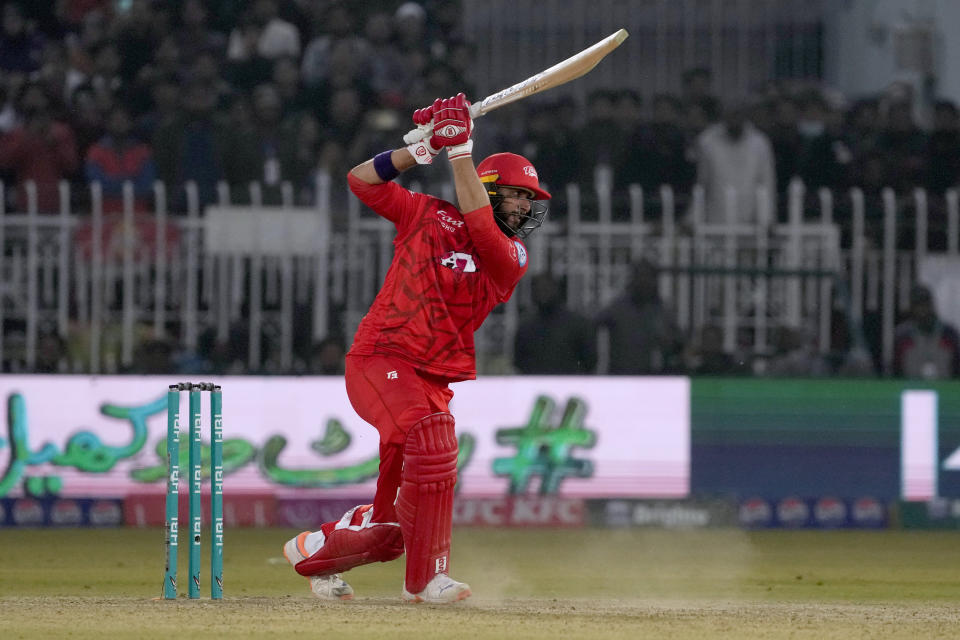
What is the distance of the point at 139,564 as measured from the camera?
10.6 meters

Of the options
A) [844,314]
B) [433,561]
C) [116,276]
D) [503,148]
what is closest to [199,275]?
[116,276]

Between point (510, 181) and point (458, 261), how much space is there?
454 mm

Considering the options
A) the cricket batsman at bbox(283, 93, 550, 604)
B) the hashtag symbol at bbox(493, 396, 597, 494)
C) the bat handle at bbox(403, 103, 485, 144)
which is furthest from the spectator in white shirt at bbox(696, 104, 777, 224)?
the bat handle at bbox(403, 103, 485, 144)

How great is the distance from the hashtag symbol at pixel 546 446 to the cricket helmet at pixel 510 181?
17.6 ft

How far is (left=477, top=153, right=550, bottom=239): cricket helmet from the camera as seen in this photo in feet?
25.3

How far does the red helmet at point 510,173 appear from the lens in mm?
7703

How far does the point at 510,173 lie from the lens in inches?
303

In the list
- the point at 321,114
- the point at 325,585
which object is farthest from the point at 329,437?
the point at 325,585

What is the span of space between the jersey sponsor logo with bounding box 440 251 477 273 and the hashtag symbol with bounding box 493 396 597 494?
5588 mm

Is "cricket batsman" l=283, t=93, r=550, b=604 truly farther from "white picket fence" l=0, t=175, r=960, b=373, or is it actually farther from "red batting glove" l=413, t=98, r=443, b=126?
"white picket fence" l=0, t=175, r=960, b=373

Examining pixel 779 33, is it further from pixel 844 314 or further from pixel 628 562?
pixel 628 562

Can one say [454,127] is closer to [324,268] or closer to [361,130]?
[324,268]

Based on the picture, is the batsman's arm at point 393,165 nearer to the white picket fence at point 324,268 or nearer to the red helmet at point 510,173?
the red helmet at point 510,173

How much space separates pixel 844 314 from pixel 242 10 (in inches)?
280
